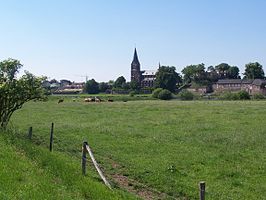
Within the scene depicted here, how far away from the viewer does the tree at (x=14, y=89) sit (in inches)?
1033

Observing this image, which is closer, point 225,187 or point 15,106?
point 225,187

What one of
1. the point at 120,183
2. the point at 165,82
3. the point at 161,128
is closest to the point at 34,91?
the point at 161,128

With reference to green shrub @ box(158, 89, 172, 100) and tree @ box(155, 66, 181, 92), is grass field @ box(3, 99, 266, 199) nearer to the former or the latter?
green shrub @ box(158, 89, 172, 100)

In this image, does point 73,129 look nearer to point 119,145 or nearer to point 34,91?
point 34,91

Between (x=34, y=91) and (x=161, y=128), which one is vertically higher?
(x=34, y=91)

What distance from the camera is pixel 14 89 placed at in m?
26.4

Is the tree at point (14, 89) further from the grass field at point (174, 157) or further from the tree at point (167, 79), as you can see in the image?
the tree at point (167, 79)

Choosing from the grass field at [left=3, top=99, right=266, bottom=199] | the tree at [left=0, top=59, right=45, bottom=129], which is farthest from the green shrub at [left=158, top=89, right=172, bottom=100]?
the tree at [left=0, top=59, right=45, bottom=129]

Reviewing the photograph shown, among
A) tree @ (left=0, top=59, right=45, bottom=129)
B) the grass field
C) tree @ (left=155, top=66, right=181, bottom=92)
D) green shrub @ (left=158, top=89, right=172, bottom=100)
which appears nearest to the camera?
the grass field

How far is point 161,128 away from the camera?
34.5 meters

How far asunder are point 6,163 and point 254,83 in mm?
189925

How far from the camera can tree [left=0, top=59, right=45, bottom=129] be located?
2625 cm

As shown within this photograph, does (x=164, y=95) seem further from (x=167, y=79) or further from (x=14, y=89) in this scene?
(x=14, y=89)

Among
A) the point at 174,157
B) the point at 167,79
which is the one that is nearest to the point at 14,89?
the point at 174,157
